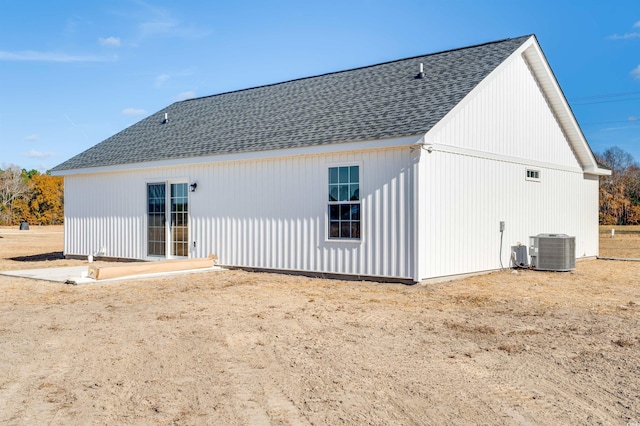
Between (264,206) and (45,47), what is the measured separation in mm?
10897

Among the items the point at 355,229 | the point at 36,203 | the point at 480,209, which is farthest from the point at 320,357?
the point at 36,203

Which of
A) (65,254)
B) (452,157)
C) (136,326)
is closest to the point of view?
(136,326)

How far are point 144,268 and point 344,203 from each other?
4.76m

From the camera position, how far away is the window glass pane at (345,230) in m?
11.9

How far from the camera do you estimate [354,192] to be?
1178 centimetres

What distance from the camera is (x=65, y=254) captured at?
18.1 m

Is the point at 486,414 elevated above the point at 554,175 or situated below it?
below

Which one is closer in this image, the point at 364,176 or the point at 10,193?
the point at 364,176

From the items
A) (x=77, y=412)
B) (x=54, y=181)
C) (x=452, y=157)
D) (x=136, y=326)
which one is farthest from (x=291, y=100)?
(x=54, y=181)

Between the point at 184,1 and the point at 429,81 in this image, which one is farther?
the point at 184,1

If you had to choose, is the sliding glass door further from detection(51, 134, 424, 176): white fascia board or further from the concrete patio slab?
the concrete patio slab

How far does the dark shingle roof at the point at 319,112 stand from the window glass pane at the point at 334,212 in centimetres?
140

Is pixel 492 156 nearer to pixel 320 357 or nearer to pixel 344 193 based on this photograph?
pixel 344 193

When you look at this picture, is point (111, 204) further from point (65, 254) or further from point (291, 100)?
point (291, 100)
